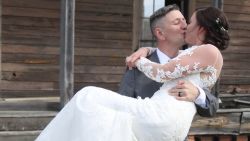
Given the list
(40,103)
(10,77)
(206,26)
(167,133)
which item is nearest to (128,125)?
(167,133)

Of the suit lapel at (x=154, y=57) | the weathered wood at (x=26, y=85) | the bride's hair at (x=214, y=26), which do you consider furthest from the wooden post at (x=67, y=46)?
the bride's hair at (x=214, y=26)

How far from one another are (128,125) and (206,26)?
2.19ft

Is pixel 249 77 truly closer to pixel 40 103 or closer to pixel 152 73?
pixel 40 103

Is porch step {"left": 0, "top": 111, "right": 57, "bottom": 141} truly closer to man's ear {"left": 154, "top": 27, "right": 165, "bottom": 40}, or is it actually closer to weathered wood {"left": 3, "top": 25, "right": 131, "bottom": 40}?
weathered wood {"left": 3, "top": 25, "right": 131, "bottom": 40}

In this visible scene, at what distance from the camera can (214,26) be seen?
2715 millimetres

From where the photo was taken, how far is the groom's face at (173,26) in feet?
9.77

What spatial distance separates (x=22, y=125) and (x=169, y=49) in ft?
10.5

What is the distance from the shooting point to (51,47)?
28.9ft

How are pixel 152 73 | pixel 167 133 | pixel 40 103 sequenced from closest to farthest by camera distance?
1. pixel 167 133
2. pixel 152 73
3. pixel 40 103

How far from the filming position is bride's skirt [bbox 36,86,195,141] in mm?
2486

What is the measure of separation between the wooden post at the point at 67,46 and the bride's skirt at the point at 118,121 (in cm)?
385

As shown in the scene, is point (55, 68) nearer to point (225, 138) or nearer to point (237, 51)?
point (225, 138)

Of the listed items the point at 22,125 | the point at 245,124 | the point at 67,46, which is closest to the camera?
the point at 22,125

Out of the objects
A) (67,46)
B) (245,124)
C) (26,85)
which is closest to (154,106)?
(67,46)
